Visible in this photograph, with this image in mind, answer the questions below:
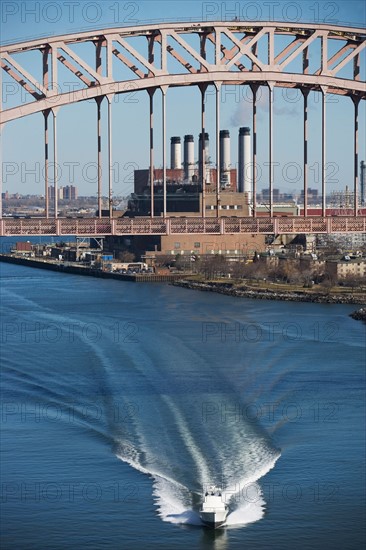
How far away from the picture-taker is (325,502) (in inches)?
314

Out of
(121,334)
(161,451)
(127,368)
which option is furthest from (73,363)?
(161,451)

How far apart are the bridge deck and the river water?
53.8 inches

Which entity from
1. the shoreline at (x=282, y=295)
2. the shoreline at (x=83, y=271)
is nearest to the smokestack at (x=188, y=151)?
the shoreline at (x=83, y=271)

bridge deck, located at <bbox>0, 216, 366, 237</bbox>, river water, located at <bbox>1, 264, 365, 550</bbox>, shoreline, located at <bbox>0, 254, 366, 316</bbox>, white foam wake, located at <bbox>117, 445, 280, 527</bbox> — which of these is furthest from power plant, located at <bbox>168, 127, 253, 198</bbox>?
white foam wake, located at <bbox>117, 445, 280, 527</bbox>

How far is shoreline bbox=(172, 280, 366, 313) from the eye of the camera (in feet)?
60.5

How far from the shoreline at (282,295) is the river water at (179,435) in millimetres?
3247

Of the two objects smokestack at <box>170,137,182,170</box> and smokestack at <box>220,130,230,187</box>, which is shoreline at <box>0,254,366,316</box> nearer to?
smokestack at <box>220,130,230,187</box>

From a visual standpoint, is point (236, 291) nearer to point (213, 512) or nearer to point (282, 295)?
point (282, 295)

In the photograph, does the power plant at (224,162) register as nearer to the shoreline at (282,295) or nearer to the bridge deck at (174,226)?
the shoreline at (282,295)

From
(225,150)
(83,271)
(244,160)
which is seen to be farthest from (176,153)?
Result: (83,271)

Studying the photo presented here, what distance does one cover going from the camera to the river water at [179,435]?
7637 mm

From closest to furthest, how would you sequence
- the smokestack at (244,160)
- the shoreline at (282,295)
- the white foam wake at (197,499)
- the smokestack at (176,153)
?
the white foam wake at (197,499) < the shoreline at (282,295) < the smokestack at (244,160) < the smokestack at (176,153)

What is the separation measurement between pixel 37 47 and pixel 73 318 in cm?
662

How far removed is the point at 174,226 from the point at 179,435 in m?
1.42
